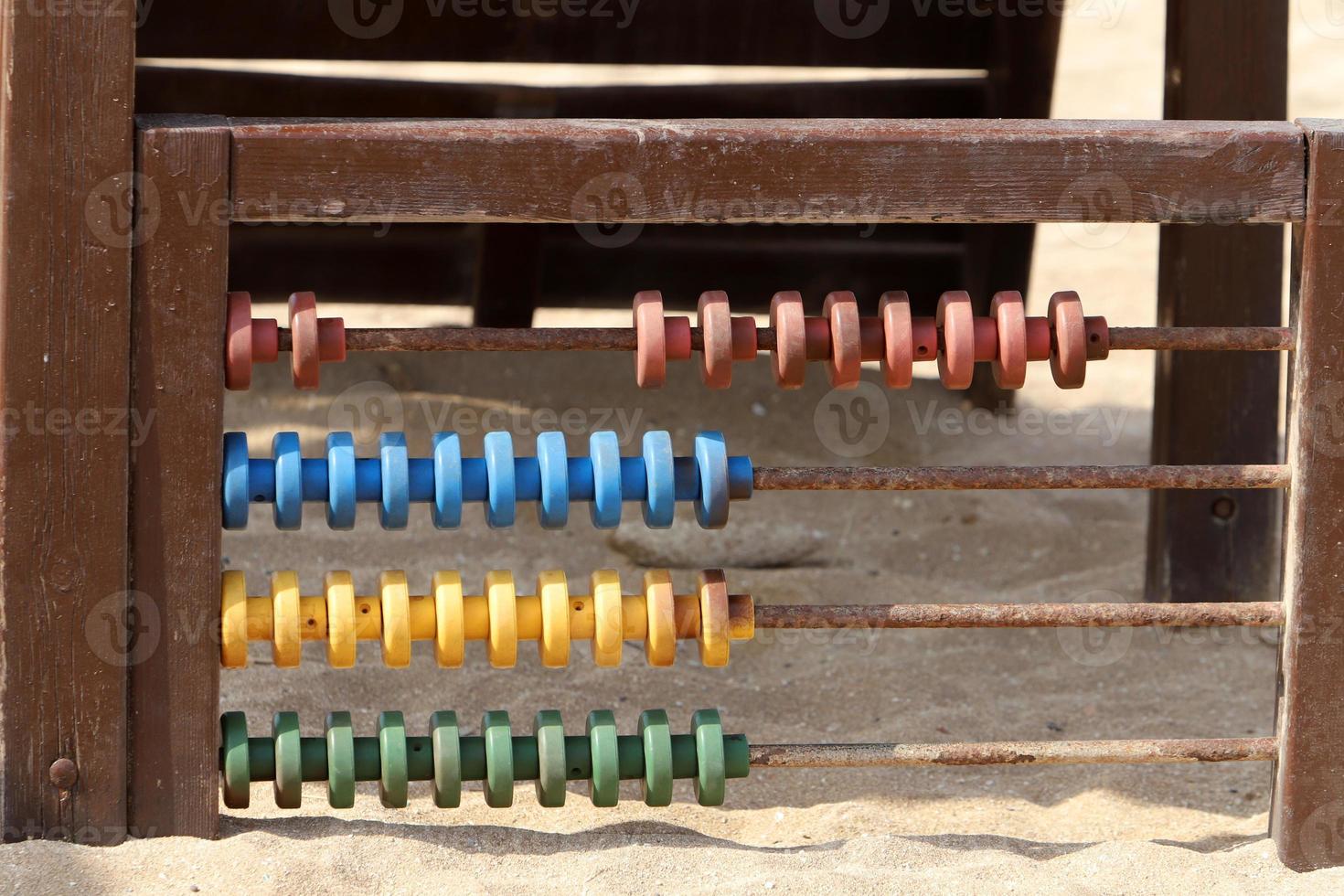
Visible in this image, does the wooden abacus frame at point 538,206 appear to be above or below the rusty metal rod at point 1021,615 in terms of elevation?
above

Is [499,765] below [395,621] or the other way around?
below

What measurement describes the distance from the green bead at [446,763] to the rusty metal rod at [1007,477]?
22.5 inches

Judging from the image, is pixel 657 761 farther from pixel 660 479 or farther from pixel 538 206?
pixel 538 206

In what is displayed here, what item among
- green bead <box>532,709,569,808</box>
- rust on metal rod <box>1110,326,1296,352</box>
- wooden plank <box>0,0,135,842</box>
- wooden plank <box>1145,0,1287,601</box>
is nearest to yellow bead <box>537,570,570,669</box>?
green bead <box>532,709,569,808</box>

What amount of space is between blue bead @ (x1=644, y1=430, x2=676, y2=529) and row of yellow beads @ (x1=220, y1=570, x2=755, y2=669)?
0.13 meters

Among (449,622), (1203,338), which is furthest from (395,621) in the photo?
(1203,338)

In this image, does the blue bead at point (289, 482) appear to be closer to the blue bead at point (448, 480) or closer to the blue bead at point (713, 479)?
the blue bead at point (448, 480)

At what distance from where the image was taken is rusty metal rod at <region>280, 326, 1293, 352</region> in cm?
208

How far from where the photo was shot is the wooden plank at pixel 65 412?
1.91 m

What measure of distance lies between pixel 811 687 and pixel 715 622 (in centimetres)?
99

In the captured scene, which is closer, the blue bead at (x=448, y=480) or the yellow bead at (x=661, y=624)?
the blue bead at (x=448, y=480)

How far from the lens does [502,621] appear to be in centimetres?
210

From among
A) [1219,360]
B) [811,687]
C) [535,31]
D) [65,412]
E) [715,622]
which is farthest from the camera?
[535,31]

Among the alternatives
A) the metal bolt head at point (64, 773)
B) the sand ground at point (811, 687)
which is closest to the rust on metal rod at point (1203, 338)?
the sand ground at point (811, 687)
